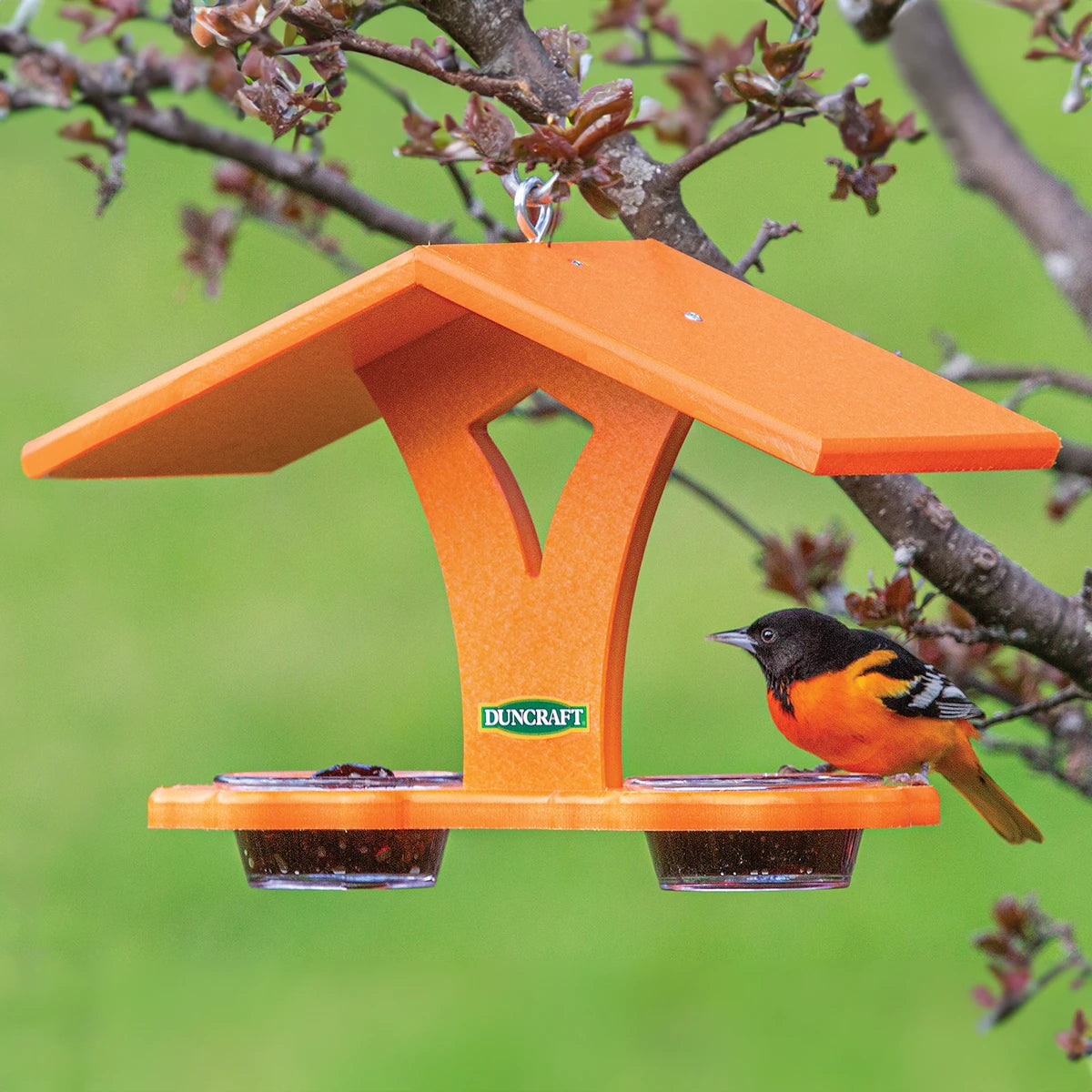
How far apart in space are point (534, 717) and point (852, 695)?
57 centimetres

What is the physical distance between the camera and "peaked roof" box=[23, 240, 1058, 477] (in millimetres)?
2098

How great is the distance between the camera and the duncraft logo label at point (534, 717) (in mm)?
2527

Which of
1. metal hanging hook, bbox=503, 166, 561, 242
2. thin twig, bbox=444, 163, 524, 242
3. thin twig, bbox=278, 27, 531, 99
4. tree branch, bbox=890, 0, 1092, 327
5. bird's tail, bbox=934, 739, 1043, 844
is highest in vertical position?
tree branch, bbox=890, 0, 1092, 327

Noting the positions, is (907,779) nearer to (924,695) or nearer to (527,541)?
(924,695)

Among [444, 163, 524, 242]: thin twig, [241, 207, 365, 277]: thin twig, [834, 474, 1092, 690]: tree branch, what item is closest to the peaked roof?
[834, 474, 1092, 690]: tree branch

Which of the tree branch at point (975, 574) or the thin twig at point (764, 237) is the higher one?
the thin twig at point (764, 237)

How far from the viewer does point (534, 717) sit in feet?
8.38

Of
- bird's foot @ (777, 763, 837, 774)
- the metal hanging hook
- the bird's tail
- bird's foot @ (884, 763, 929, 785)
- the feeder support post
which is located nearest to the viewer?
the metal hanging hook

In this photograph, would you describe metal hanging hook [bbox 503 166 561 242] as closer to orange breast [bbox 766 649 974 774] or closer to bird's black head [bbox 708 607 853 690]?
bird's black head [bbox 708 607 853 690]

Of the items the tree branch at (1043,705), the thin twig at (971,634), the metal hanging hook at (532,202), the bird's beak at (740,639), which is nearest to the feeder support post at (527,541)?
the metal hanging hook at (532,202)

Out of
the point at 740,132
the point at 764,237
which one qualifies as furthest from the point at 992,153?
the point at 740,132

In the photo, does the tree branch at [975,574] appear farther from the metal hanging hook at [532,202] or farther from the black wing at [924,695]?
the metal hanging hook at [532,202]

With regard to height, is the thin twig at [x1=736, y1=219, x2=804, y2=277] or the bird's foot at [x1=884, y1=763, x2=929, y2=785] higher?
the thin twig at [x1=736, y1=219, x2=804, y2=277]

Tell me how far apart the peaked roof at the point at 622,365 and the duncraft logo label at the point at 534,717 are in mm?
567
